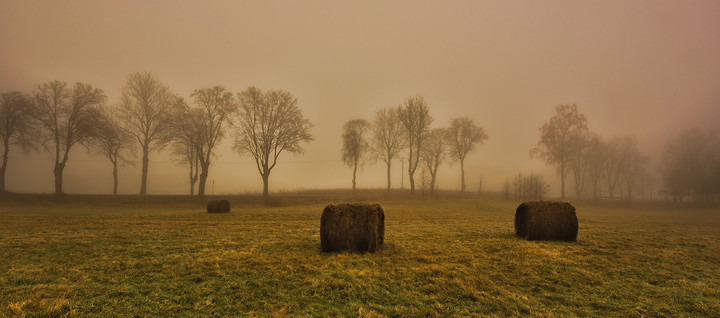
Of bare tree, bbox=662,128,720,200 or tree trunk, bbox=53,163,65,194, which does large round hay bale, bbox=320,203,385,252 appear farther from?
bare tree, bbox=662,128,720,200

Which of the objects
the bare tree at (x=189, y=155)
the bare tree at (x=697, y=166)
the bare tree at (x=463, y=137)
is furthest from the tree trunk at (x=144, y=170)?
the bare tree at (x=697, y=166)

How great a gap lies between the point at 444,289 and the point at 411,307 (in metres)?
1.00

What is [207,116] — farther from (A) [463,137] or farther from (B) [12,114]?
(A) [463,137]

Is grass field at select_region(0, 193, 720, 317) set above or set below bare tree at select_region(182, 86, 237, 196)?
below

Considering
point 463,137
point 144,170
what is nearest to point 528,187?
point 463,137

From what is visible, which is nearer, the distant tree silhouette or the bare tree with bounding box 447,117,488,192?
the distant tree silhouette

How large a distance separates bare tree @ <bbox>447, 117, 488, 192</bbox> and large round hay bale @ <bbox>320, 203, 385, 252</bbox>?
→ 1706 inches

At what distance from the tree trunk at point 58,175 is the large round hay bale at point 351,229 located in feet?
109

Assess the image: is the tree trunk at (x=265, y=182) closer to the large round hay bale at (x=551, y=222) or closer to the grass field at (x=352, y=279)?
the grass field at (x=352, y=279)

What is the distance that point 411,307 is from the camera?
4.38m

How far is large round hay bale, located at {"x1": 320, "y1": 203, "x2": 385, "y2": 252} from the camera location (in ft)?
25.0

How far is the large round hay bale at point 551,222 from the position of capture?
31.3ft

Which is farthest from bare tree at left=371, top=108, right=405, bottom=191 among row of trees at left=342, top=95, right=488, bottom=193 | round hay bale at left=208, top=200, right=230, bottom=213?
round hay bale at left=208, top=200, right=230, bottom=213

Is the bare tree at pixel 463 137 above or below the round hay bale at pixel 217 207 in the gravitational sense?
above
